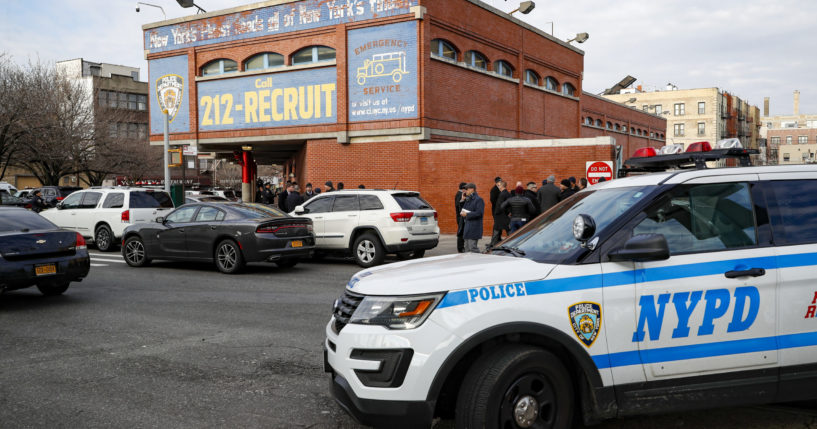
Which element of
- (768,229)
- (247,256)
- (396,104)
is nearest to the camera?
(768,229)

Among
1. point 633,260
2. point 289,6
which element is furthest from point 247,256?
point 289,6

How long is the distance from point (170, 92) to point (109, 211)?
1174cm

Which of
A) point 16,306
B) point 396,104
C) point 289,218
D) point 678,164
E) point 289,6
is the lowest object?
point 16,306

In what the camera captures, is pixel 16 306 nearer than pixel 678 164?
No

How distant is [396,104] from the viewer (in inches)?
852

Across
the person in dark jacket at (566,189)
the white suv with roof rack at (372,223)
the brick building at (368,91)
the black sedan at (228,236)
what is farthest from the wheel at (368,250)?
the brick building at (368,91)

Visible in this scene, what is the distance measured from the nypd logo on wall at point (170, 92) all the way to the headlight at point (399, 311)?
26027 mm

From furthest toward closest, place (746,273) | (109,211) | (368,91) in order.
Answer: (368,91) → (109,211) → (746,273)

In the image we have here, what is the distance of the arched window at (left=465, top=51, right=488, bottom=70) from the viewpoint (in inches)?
946

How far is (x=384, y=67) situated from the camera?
21719 millimetres

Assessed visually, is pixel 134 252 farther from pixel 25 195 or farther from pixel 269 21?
pixel 25 195

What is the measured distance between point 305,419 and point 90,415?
1633mm

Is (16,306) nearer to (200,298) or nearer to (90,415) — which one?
(200,298)

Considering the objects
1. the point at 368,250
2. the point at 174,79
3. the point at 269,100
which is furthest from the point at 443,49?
the point at 174,79
